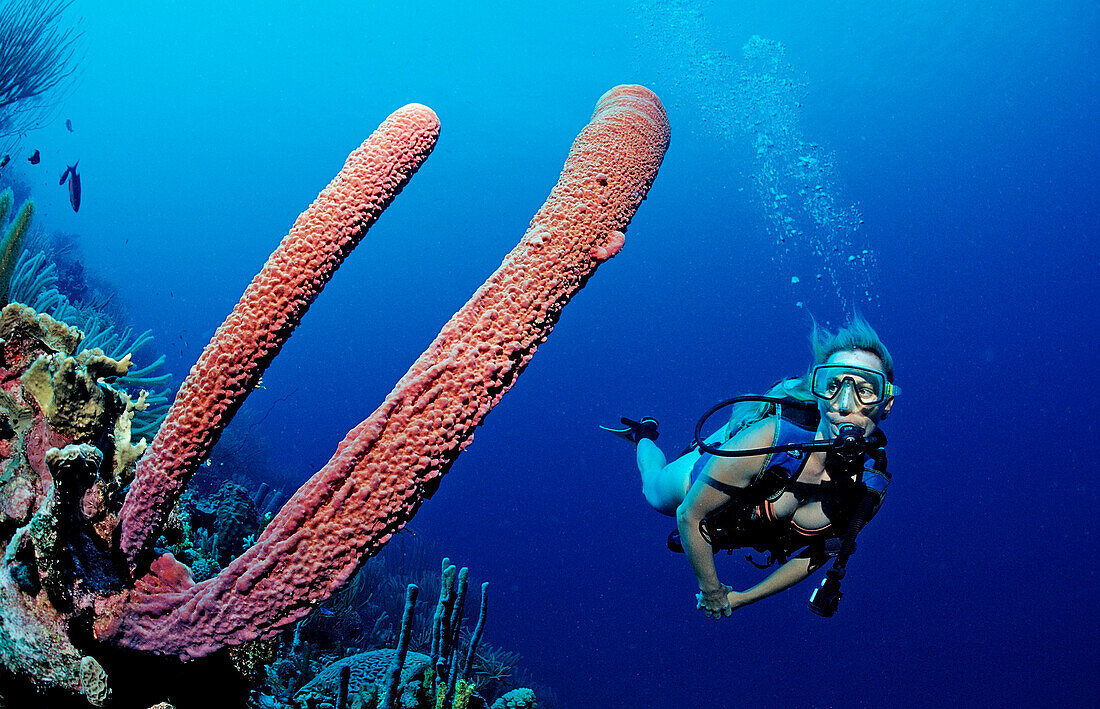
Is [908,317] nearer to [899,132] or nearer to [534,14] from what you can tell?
[899,132]

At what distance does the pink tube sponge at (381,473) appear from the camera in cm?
132

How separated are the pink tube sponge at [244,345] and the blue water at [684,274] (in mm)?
14183

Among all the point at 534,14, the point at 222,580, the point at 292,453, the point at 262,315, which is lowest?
the point at 222,580

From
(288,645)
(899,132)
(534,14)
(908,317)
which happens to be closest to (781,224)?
(899,132)

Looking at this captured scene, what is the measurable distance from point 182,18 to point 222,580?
105 m

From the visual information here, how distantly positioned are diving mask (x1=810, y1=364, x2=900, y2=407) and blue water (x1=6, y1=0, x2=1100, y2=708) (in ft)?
42.7

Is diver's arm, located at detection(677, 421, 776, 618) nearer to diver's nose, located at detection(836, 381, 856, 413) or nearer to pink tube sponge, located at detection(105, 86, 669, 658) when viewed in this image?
diver's nose, located at detection(836, 381, 856, 413)

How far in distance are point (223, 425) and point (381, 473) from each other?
2.03 ft

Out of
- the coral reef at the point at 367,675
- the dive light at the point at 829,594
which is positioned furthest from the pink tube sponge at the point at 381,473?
the dive light at the point at 829,594

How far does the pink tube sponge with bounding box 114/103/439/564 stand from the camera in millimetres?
1475

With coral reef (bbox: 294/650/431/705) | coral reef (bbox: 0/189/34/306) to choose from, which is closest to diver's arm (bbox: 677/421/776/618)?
coral reef (bbox: 294/650/431/705)

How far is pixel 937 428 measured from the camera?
59188mm

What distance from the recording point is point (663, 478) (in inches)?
172

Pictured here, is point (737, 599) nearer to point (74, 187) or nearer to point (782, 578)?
point (782, 578)
